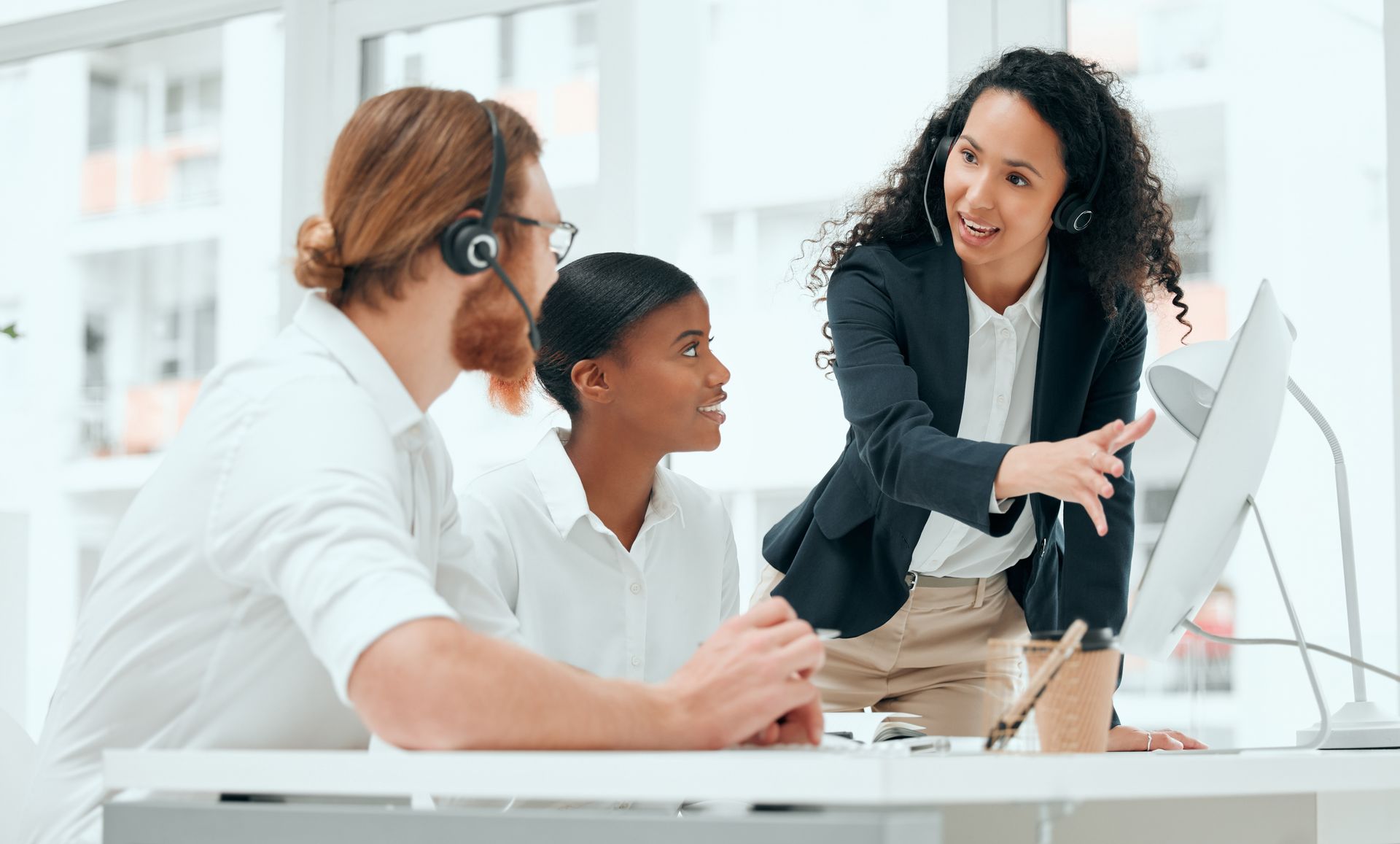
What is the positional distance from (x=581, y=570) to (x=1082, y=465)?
0.84 metres

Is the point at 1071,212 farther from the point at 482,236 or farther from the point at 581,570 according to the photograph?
the point at 482,236

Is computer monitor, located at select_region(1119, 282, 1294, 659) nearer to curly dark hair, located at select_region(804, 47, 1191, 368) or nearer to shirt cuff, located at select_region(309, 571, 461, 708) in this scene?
shirt cuff, located at select_region(309, 571, 461, 708)

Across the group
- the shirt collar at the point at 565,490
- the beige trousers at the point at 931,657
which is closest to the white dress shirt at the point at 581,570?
the shirt collar at the point at 565,490

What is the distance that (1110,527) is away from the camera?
1.91 m

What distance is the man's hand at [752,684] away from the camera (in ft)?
3.24

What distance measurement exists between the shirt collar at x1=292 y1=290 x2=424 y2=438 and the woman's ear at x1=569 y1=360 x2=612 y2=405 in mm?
803

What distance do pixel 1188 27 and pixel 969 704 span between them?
7.70 m

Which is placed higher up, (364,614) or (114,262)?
(114,262)

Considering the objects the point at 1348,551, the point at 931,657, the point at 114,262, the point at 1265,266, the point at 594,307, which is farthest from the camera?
the point at 1265,266

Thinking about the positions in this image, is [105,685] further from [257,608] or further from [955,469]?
[955,469]

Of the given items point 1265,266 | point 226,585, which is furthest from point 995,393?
point 1265,266

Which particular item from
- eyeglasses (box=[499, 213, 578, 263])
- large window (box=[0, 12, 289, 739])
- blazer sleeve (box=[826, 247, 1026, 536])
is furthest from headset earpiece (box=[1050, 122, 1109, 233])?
large window (box=[0, 12, 289, 739])

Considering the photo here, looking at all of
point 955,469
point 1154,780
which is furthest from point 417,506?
point 1154,780

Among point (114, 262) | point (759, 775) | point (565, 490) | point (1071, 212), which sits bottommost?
point (759, 775)
